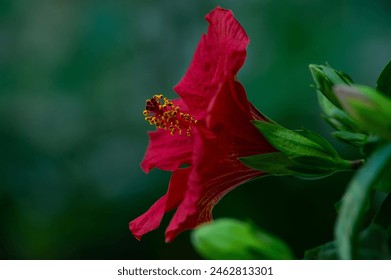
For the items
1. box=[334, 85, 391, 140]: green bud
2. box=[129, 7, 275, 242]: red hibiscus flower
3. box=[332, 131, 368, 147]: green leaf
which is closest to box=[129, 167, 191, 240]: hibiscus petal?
box=[129, 7, 275, 242]: red hibiscus flower

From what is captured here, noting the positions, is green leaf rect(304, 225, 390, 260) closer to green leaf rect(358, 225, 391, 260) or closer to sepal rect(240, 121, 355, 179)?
green leaf rect(358, 225, 391, 260)

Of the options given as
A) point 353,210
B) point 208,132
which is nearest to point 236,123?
point 208,132

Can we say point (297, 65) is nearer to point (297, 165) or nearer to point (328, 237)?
A: point (328, 237)

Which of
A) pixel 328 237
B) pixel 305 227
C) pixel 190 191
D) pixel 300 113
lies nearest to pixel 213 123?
pixel 190 191

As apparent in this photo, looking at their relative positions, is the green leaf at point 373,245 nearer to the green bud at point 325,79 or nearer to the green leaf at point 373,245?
the green leaf at point 373,245

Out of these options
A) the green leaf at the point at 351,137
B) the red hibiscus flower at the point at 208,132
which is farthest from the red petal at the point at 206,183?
the green leaf at the point at 351,137

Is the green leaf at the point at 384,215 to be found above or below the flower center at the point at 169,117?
below
